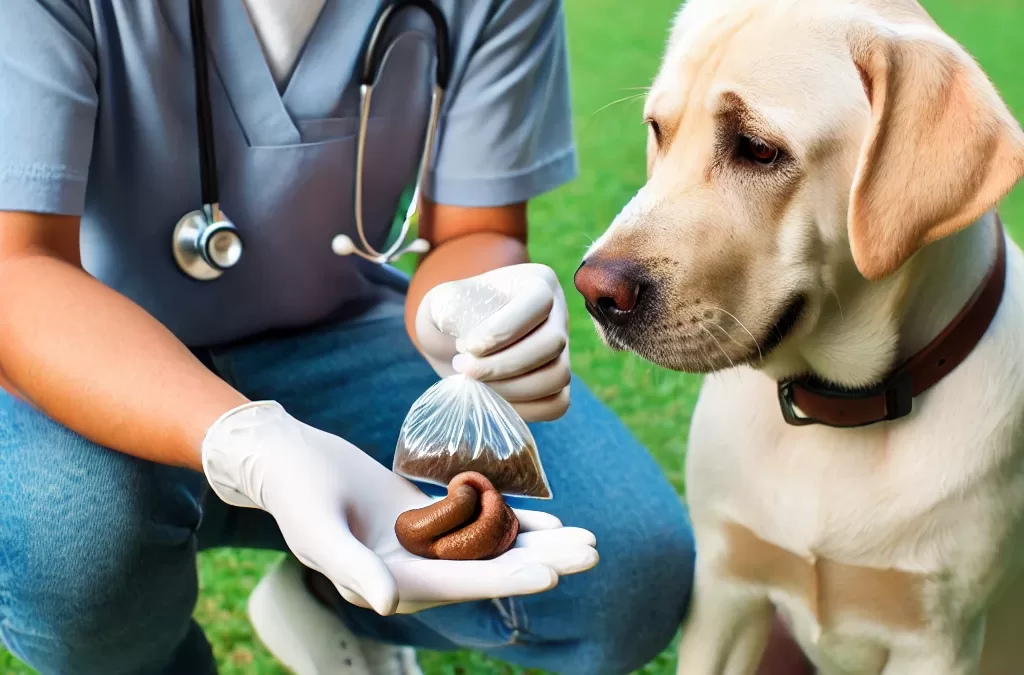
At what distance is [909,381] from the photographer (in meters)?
1.22

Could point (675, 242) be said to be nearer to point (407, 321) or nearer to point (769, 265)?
point (769, 265)

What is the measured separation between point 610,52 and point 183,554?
381 cm

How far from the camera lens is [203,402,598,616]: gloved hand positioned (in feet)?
3.29

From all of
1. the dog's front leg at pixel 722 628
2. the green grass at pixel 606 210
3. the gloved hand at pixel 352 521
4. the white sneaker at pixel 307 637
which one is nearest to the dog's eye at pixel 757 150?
the gloved hand at pixel 352 521

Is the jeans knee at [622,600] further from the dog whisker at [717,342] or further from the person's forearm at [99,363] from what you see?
the person's forearm at [99,363]

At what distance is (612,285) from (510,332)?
11 centimetres

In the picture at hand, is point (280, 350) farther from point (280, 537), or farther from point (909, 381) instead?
point (909, 381)

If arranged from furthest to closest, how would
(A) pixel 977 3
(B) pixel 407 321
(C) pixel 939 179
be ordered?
(A) pixel 977 3, (B) pixel 407 321, (C) pixel 939 179

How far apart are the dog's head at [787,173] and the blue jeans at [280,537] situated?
37 cm

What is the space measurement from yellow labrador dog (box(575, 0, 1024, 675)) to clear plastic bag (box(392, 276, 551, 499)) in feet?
0.45

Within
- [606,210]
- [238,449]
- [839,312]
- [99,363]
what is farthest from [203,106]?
[606,210]

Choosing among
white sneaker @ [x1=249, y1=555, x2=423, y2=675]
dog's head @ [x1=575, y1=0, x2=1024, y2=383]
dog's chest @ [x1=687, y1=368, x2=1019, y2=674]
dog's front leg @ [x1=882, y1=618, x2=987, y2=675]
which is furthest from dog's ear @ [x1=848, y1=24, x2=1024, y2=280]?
white sneaker @ [x1=249, y1=555, x2=423, y2=675]

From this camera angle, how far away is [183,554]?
1422 mm

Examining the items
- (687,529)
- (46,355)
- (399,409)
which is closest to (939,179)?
(687,529)
